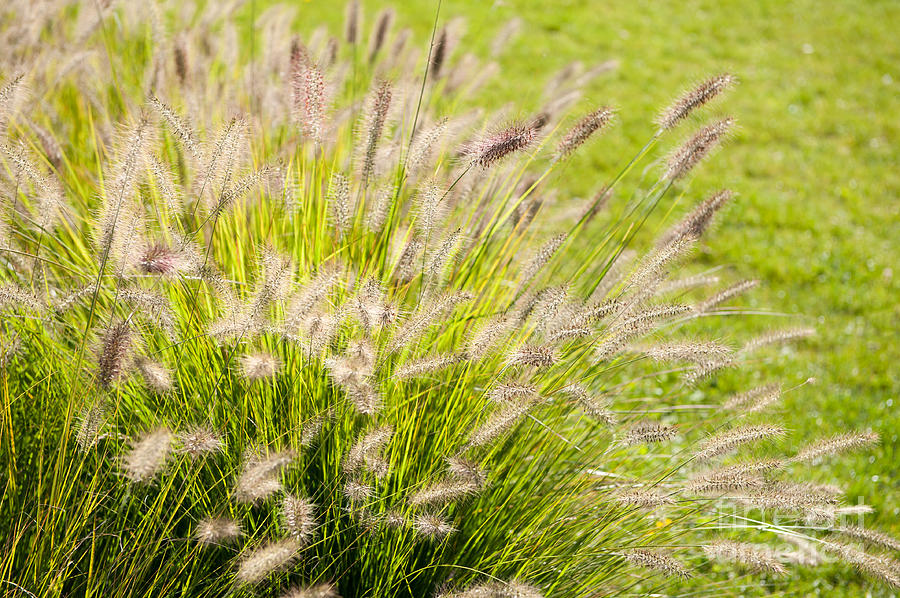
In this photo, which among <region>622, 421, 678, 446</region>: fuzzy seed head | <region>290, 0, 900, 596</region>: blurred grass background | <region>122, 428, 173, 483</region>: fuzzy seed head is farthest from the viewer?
<region>290, 0, 900, 596</region>: blurred grass background

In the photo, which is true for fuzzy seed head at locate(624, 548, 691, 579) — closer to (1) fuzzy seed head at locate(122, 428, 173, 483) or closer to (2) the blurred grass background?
(1) fuzzy seed head at locate(122, 428, 173, 483)

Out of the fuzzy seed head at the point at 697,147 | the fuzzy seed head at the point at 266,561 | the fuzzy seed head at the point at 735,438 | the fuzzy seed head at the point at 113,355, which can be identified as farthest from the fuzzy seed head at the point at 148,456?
the fuzzy seed head at the point at 697,147

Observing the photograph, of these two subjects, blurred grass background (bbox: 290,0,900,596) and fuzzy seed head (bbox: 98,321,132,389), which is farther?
blurred grass background (bbox: 290,0,900,596)

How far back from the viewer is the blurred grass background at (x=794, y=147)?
4121 mm

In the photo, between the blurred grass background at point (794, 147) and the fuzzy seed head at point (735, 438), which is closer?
the fuzzy seed head at point (735, 438)

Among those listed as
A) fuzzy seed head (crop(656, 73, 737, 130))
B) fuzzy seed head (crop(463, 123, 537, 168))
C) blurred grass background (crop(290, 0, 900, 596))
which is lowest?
blurred grass background (crop(290, 0, 900, 596))

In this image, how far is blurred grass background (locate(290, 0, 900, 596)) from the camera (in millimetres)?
4121

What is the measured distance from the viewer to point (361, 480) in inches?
71.5

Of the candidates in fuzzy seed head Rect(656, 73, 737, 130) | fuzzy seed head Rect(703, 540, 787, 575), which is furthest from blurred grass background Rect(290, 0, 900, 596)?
fuzzy seed head Rect(703, 540, 787, 575)

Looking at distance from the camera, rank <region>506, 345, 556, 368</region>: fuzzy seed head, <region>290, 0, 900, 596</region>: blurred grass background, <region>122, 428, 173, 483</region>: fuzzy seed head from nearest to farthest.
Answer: <region>122, 428, 173, 483</region>: fuzzy seed head < <region>506, 345, 556, 368</region>: fuzzy seed head < <region>290, 0, 900, 596</region>: blurred grass background

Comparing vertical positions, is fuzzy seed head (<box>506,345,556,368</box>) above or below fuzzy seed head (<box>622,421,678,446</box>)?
above

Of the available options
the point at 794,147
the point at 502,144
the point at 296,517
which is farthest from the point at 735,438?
the point at 794,147

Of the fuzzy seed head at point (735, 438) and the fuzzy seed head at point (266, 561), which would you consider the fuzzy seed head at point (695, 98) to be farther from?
the fuzzy seed head at point (266, 561)

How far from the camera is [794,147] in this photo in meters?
6.67
